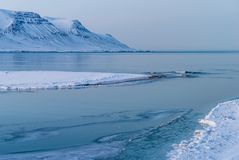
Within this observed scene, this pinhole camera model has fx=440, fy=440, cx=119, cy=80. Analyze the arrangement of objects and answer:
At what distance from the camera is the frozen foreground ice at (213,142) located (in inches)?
430

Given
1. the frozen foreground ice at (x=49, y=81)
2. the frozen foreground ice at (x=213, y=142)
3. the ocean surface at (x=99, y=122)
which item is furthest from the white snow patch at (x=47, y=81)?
the frozen foreground ice at (x=213, y=142)

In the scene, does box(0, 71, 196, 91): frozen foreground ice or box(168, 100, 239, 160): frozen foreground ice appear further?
box(0, 71, 196, 91): frozen foreground ice

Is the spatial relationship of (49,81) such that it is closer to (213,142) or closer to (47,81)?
(47,81)

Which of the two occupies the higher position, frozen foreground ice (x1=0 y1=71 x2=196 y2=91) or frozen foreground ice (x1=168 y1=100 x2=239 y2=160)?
frozen foreground ice (x1=168 y1=100 x2=239 y2=160)

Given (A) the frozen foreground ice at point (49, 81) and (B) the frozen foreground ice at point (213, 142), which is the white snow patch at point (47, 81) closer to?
(A) the frozen foreground ice at point (49, 81)

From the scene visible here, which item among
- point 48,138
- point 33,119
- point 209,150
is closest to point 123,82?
point 33,119

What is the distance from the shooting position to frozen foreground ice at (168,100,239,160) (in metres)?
10.9

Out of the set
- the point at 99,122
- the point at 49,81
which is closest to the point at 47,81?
the point at 49,81

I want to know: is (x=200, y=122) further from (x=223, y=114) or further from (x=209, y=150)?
(x=209, y=150)

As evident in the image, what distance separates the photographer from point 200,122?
52.1 ft

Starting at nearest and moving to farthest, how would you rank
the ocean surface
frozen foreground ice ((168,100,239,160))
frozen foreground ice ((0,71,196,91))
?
1. frozen foreground ice ((168,100,239,160))
2. the ocean surface
3. frozen foreground ice ((0,71,196,91))

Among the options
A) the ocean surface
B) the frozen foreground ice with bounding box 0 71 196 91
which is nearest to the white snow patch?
the frozen foreground ice with bounding box 0 71 196 91

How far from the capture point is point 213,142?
40.2 feet

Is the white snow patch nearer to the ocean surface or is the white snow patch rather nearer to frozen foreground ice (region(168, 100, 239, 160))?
the ocean surface
